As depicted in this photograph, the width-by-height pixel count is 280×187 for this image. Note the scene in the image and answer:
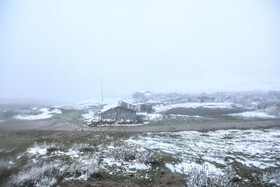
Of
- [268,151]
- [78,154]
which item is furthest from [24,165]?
[268,151]

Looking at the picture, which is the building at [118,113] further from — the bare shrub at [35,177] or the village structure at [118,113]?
the bare shrub at [35,177]

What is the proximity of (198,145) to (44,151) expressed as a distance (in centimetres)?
1379

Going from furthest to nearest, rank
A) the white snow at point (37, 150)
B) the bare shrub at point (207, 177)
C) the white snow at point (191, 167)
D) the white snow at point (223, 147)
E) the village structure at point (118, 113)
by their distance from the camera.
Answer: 1. the village structure at point (118, 113)
2. the white snow at point (37, 150)
3. the white snow at point (223, 147)
4. the white snow at point (191, 167)
5. the bare shrub at point (207, 177)

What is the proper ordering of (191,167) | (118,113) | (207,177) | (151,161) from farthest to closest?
1. (118,113)
2. (151,161)
3. (191,167)
4. (207,177)

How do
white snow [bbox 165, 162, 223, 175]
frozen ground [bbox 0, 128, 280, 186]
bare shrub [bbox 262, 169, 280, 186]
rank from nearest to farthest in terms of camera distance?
bare shrub [bbox 262, 169, 280, 186], frozen ground [bbox 0, 128, 280, 186], white snow [bbox 165, 162, 223, 175]

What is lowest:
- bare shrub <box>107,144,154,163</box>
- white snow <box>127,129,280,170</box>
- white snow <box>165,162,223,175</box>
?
white snow <box>127,129,280,170</box>

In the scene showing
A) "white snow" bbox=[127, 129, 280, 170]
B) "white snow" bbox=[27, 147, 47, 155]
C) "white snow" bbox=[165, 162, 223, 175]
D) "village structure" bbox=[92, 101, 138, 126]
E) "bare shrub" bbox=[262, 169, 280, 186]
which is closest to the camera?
"bare shrub" bbox=[262, 169, 280, 186]

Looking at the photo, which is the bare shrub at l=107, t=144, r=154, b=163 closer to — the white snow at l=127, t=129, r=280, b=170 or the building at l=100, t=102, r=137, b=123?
the white snow at l=127, t=129, r=280, b=170

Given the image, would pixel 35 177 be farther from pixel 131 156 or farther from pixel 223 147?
pixel 223 147

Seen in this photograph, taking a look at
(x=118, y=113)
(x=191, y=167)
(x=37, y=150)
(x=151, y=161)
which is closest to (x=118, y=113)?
(x=118, y=113)

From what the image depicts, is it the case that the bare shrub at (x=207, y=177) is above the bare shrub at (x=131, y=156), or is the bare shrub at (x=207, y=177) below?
below

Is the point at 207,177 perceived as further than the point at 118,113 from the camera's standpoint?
No

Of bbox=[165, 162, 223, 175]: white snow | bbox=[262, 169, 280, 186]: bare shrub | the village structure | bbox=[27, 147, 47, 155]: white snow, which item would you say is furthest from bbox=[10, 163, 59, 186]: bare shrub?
the village structure

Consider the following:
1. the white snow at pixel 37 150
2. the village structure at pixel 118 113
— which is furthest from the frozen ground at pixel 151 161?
the village structure at pixel 118 113
